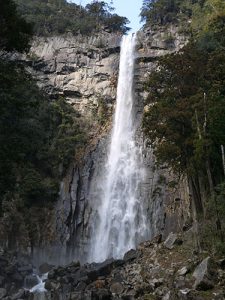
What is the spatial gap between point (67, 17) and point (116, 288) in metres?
36.9

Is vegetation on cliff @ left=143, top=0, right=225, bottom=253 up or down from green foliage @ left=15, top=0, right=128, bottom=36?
down

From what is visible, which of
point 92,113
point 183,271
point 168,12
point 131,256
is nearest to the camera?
point 183,271

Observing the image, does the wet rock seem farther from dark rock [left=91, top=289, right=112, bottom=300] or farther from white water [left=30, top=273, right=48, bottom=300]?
white water [left=30, top=273, right=48, bottom=300]

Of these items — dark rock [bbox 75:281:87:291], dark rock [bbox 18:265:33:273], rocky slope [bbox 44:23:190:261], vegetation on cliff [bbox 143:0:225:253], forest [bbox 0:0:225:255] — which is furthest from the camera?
rocky slope [bbox 44:23:190:261]

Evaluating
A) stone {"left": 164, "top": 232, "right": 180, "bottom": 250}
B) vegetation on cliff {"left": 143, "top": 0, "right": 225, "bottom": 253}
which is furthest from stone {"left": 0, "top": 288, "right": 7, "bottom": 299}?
vegetation on cliff {"left": 143, "top": 0, "right": 225, "bottom": 253}

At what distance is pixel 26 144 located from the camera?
14445 millimetres

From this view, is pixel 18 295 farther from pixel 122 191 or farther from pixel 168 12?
pixel 168 12

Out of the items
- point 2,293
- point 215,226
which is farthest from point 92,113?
point 215,226

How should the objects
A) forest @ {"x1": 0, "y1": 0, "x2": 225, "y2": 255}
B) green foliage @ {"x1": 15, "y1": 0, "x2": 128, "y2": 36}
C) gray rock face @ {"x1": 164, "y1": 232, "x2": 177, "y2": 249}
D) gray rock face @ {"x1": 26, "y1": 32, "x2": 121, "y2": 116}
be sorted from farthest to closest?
green foliage @ {"x1": 15, "y1": 0, "x2": 128, "y2": 36} < gray rock face @ {"x1": 26, "y1": 32, "x2": 121, "y2": 116} < gray rock face @ {"x1": 164, "y1": 232, "x2": 177, "y2": 249} < forest @ {"x1": 0, "y1": 0, "x2": 225, "y2": 255}

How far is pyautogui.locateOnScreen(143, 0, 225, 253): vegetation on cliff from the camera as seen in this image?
17.0m

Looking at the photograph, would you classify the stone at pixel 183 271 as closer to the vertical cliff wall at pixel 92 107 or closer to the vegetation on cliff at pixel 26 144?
the vegetation on cliff at pixel 26 144

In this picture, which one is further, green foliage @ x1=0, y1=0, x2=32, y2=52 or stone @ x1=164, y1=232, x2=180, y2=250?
stone @ x1=164, y1=232, x2=180, y2=250

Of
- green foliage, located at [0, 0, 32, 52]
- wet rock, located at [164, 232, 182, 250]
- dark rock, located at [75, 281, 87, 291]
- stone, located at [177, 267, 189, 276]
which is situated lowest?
dark rock, located at [75, 281, 87, 291]

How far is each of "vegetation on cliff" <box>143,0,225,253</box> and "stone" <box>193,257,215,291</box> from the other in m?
2.92
